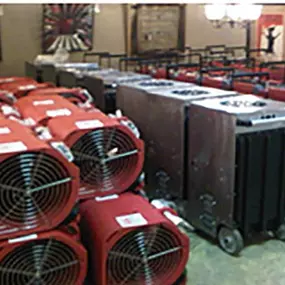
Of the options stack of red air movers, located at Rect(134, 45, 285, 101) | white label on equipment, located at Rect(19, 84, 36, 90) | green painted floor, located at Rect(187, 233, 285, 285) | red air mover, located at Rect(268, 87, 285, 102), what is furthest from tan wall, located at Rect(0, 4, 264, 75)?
green painted floor, located at Rect(187, 233, 285, 285)

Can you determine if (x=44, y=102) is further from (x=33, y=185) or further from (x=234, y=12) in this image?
(x=234, y=12)

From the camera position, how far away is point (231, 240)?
9.47ft

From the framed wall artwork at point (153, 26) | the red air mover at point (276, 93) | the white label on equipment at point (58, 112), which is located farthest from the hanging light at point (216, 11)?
the white label on equipment at point (58, 112)

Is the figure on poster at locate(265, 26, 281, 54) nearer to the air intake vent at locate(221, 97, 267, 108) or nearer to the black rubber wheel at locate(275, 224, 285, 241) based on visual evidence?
the air intake vent at locate(221, 97, 267, 108)

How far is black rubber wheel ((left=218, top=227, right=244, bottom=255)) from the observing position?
2.87 m

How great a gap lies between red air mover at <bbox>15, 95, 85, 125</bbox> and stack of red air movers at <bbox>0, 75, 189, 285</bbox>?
0.05 m

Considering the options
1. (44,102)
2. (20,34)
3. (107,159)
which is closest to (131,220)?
(107,159)

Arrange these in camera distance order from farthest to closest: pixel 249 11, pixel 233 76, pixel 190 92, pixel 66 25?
pixel 66 25
pixel 249 11
pixel 233 76
pixel 190 92

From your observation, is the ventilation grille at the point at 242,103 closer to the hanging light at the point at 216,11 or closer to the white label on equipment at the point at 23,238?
the white label on equipment at the point at 23,238

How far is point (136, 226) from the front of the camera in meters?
2.10

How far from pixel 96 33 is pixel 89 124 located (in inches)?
228

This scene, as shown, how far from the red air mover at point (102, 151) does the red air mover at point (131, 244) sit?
0.36ft

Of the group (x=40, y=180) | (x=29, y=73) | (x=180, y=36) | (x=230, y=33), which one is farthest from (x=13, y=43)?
(x=40, y=180)

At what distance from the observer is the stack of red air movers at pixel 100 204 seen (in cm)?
200
